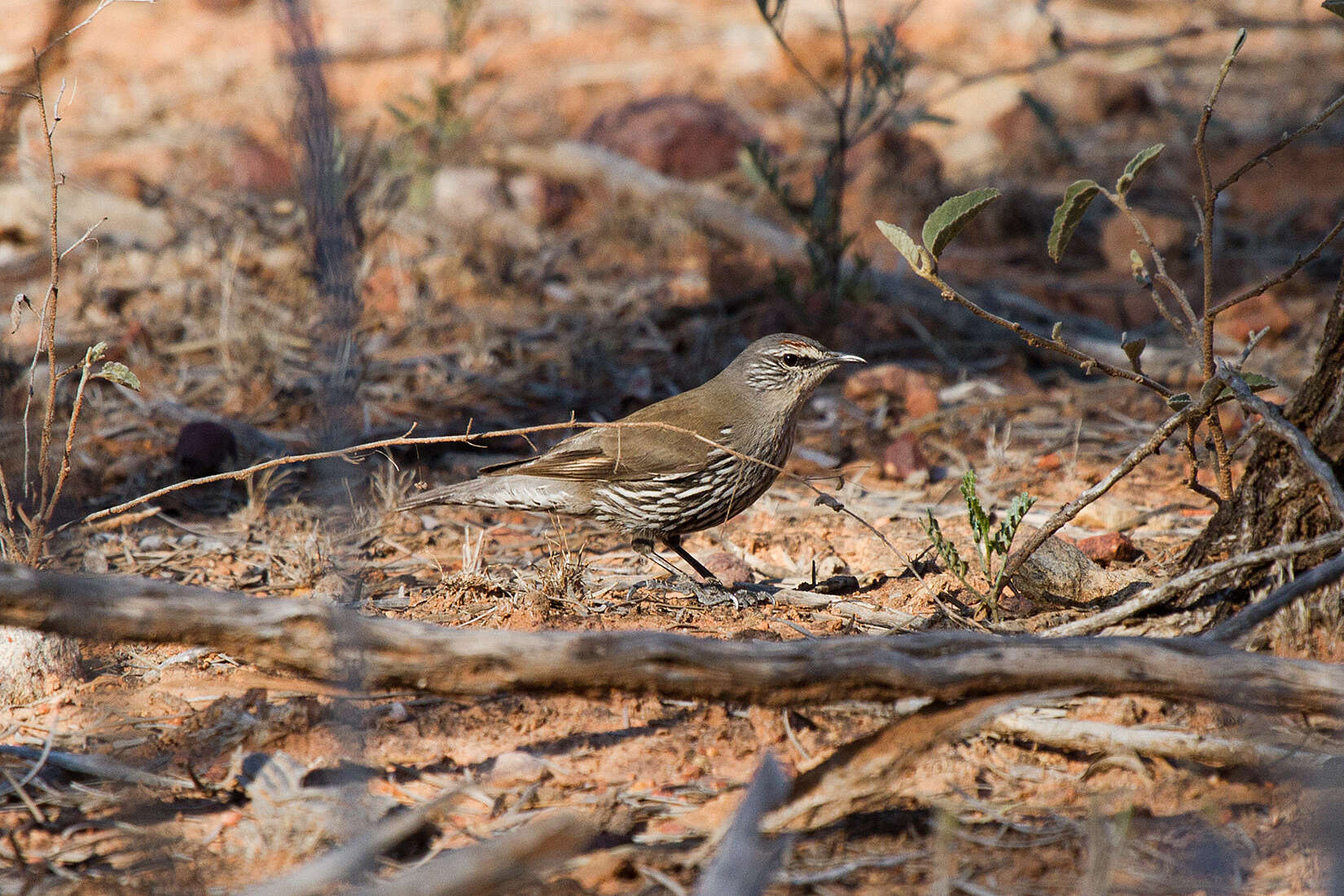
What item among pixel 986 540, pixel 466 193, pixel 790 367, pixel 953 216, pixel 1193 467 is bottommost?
pixel 986 540

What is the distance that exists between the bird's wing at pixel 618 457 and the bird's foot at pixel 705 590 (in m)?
0.56

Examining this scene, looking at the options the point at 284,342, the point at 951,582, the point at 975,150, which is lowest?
the point at 951,582

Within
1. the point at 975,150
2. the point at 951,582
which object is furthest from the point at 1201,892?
the point at 975,150

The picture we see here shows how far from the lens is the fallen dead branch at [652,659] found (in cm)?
266

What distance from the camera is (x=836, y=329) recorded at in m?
7.54

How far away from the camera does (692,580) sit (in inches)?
183

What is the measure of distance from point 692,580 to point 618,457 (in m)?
0.72

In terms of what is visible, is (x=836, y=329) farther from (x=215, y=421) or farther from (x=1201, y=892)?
(x=1201, y=892)

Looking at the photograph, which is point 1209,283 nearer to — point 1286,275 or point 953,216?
point 1286,275

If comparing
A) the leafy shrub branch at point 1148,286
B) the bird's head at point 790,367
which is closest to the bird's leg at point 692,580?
the bird's head at point 790,367

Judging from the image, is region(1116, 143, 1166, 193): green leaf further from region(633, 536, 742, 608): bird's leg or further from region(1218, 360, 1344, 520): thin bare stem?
region(633, 536, 742, 608): bird's leg

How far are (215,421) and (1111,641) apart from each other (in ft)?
15.5

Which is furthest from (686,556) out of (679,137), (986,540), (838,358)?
(679,137)

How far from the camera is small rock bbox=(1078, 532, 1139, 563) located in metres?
4.73
